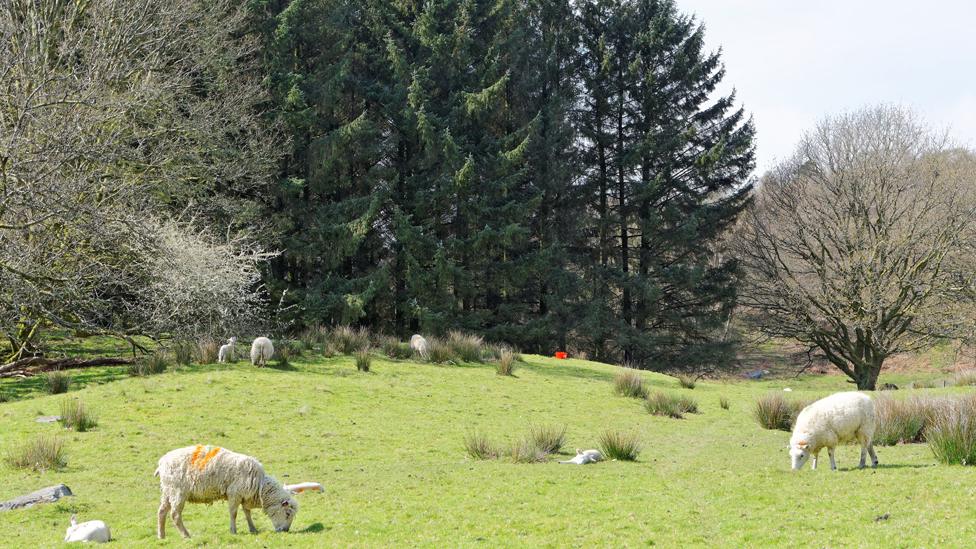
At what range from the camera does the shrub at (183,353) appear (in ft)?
63.8

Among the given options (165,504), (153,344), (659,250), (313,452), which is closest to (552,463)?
(313,452)

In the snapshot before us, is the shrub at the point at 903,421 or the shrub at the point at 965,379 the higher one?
the shrub at the point at 965,379

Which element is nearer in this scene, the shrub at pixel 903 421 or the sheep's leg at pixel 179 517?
the sheep's leg at pixel 179 517

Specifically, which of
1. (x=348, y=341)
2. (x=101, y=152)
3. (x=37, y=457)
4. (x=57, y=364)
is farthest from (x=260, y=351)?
(x=37, y=457)

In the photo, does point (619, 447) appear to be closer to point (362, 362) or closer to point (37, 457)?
point (37, 457)

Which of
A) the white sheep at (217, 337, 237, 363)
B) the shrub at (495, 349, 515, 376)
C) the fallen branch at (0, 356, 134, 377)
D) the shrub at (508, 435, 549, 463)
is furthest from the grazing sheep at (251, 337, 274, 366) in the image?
the shrub at (508, 435, 549, 463)

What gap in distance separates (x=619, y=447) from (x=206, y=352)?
1190cm

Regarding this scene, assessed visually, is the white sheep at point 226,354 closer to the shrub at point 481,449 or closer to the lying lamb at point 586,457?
the shrub at point 481,449

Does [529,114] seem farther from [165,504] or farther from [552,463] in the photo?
[165,504]

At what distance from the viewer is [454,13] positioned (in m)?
34.2

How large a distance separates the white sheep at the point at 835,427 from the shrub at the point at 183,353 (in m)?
15.0

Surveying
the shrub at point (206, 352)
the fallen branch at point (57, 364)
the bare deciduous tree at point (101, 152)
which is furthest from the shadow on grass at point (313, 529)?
the fallen branch at point (57, 364)

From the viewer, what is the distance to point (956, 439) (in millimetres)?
9453

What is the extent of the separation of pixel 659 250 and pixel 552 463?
26.1 m
